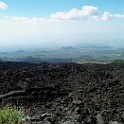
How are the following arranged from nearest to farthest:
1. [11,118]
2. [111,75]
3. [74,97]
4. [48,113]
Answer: [11,118], [48,113], [74,97], [111,75]

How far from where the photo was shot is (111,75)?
27.5m

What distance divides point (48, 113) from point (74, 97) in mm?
2993

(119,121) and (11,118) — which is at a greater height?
(11,118)

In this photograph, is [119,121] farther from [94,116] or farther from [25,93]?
[25,93]

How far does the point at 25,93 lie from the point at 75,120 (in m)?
6.16

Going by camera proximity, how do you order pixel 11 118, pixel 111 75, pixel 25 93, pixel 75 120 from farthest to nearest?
pixel 111 75 < pixel 25 93 < pixel 75 120 < pixel 11 118

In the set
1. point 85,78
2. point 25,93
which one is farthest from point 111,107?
point 85,78

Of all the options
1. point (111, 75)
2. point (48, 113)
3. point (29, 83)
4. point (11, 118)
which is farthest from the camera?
point (111, 75)

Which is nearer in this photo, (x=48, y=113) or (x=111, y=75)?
(x=48, y=113)

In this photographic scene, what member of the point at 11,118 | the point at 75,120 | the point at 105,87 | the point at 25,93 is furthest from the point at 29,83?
the point at 11,118

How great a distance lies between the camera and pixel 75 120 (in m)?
15.6

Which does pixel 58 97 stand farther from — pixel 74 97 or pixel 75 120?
pixel 75 120

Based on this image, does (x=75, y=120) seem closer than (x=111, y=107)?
Yes

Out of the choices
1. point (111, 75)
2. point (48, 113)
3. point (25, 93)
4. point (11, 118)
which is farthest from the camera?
point (111, 75)
